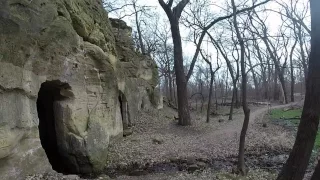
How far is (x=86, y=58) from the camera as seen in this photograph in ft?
37.2

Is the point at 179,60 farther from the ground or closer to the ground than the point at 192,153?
farther from the ground

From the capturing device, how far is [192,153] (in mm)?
12391

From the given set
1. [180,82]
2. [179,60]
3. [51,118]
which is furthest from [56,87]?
[179,60]

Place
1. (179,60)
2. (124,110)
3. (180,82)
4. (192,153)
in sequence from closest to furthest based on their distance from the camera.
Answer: (192,153) < (124,110) < (180,82) < (179,60)

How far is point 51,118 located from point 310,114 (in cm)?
861

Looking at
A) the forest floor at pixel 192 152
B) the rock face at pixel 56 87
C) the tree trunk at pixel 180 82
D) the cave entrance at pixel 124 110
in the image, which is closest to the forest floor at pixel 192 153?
the forest floor at pixel 192 152

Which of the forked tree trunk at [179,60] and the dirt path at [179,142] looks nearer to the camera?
the dirt path at [179,142]

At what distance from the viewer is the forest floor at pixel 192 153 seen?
32.9 ft

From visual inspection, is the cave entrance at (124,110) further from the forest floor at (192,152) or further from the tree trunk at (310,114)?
the tree trunk at (310,114)

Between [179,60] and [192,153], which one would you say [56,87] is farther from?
[179,60]

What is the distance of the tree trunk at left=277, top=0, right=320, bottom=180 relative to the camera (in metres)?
5.57

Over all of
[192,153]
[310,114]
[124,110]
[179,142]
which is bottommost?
[192,153]

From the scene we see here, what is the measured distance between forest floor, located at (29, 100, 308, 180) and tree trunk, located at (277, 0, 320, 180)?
3404 mm

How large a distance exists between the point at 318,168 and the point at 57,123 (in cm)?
768
